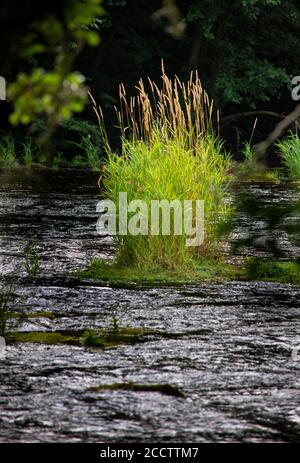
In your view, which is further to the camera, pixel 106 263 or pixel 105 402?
pixel 106 263

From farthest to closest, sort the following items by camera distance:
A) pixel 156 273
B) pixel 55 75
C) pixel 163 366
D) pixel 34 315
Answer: pixel 156 273
pixel 34 315
pixel 163 366
pixel 55 75

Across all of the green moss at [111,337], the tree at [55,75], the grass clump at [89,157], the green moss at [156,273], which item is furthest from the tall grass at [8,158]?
the tree at [55,75]

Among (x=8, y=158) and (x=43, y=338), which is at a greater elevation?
(x=8, y=158)

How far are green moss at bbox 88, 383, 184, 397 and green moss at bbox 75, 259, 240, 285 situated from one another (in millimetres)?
3158

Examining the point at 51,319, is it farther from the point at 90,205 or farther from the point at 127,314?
the point at 90,205

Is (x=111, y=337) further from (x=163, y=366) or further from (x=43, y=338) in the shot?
(x=163, y=366)

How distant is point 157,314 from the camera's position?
7160 millimetres

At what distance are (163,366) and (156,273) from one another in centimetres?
302

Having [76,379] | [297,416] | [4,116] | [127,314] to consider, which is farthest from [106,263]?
[4,116]

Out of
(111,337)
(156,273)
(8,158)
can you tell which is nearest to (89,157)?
(8,158)

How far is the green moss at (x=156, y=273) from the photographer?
855 centimetres

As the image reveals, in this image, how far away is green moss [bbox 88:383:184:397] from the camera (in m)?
5.20

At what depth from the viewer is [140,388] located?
17.2ft

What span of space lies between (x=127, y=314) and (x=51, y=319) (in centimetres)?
55
